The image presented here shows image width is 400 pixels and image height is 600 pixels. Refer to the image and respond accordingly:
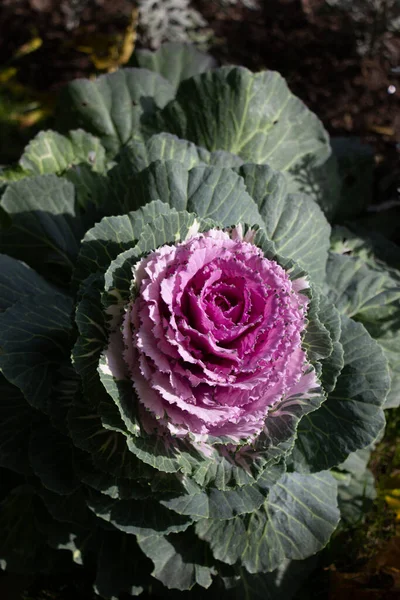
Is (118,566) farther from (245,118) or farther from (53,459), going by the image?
(245,118)

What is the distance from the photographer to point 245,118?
6.48ft

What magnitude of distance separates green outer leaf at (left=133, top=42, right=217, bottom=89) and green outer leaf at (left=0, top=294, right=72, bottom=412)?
116 centimetres

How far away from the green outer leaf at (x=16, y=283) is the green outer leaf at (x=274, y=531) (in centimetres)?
75

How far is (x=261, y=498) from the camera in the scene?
4.94 feet

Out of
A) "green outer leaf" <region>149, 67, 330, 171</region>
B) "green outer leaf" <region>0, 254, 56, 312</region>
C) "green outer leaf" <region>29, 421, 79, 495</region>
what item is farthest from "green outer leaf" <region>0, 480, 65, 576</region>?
"green outer leaf" <region>149, 67, 330, 171</region>

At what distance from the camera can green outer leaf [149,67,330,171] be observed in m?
1.95

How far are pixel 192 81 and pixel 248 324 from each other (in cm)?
106

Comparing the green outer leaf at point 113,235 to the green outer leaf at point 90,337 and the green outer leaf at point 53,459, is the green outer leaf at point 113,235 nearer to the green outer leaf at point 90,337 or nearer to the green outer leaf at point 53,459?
the green outer leaf at point 90,337

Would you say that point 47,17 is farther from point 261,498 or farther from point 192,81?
point 261,498

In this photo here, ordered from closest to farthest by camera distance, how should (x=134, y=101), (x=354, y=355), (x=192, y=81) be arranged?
(x=354, y=355) → (x=192, y=81) → (x=134, y=101)

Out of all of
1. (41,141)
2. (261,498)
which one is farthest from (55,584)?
(41,141)

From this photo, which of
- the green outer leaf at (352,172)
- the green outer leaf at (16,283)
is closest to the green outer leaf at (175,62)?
the green outer leaf at (352,172)

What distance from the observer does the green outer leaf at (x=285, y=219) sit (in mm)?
1708

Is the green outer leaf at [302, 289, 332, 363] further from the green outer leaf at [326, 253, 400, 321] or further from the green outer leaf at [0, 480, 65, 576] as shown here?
→ the green outer leaf at [0, 480, 65, 576]
